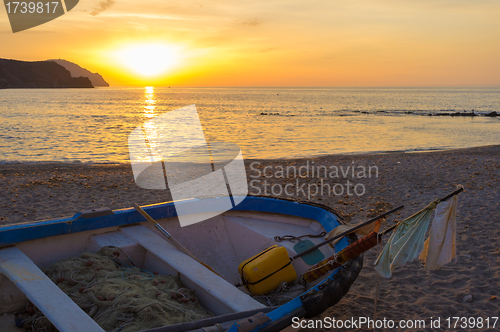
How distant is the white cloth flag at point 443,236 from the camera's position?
9.95 ft

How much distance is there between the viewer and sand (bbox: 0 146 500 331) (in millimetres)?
4605

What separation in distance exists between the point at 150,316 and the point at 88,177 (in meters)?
10.5

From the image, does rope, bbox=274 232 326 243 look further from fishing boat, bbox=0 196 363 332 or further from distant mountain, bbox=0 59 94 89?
distant mountain, bbox=0 59 94 89

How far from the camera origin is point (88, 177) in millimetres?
12062

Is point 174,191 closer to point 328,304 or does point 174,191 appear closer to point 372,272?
point 372,272

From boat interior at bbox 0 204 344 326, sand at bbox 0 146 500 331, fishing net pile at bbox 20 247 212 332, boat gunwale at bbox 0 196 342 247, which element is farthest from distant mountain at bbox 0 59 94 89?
fishing net pile at bbox 20 247 212 332

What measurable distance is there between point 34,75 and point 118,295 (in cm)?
18794

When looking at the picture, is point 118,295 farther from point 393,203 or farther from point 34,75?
point 34,75

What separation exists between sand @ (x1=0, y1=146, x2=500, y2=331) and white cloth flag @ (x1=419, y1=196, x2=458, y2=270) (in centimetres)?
163

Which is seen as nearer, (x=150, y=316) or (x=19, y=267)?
(x=150, y=316)

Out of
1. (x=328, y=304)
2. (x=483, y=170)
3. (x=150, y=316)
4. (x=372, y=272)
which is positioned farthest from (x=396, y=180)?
(x=150, y=316)

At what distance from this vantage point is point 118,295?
312 centimetres

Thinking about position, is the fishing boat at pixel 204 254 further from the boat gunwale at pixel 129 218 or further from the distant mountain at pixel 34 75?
the distant mountain at pixel 34 75

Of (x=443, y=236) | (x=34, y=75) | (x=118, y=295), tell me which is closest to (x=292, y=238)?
(x=443, y=236)
